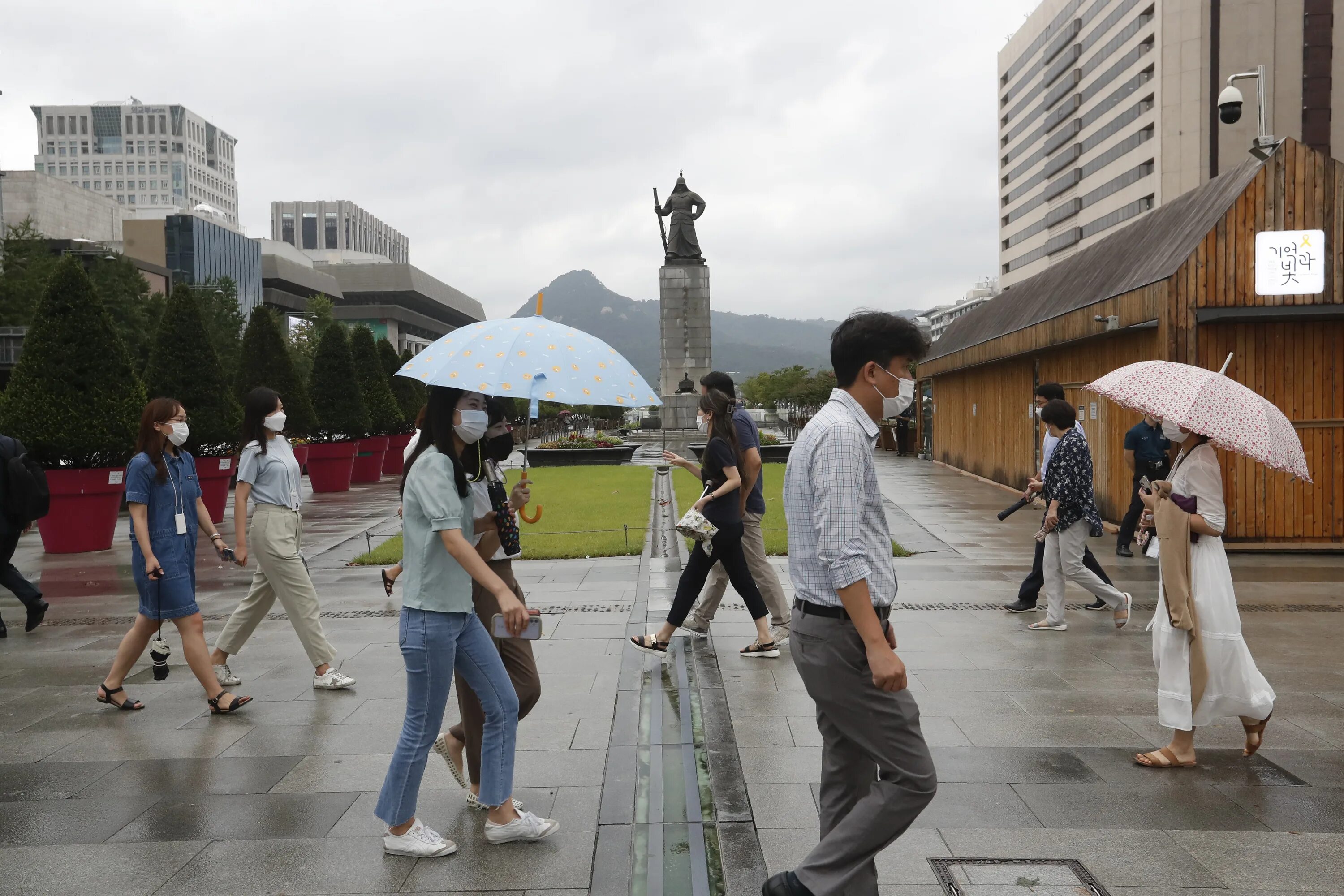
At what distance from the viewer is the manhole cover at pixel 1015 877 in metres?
3.54

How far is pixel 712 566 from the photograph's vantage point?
272 inches

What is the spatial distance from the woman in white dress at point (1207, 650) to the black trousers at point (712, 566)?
2.68 m

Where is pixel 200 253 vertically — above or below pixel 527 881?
above

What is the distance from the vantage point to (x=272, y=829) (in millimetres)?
4207

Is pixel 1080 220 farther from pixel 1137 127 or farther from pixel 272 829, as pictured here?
pixel 272 829

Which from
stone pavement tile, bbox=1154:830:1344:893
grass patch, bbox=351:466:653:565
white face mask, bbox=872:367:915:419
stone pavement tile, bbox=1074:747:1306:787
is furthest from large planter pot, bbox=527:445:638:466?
white face mask, bbox=872:367:915:419

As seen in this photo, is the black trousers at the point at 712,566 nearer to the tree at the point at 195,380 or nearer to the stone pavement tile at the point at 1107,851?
the stone pavement tile at the point at 1107,851

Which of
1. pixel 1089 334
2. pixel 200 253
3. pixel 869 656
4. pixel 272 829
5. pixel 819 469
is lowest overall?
pixel 272 829

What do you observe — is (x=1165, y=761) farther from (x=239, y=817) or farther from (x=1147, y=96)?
(x=1147, y=96)

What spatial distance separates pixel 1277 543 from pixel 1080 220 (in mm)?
84355

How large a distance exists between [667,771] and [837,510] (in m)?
2.47

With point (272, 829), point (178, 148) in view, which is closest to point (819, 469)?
point (272, 829)

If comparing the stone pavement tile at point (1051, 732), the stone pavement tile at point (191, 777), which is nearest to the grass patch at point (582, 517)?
the stone pavement tile at point (191, 777)

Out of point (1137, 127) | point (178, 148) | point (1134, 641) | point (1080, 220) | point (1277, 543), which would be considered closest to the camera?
point (1134, 641)
